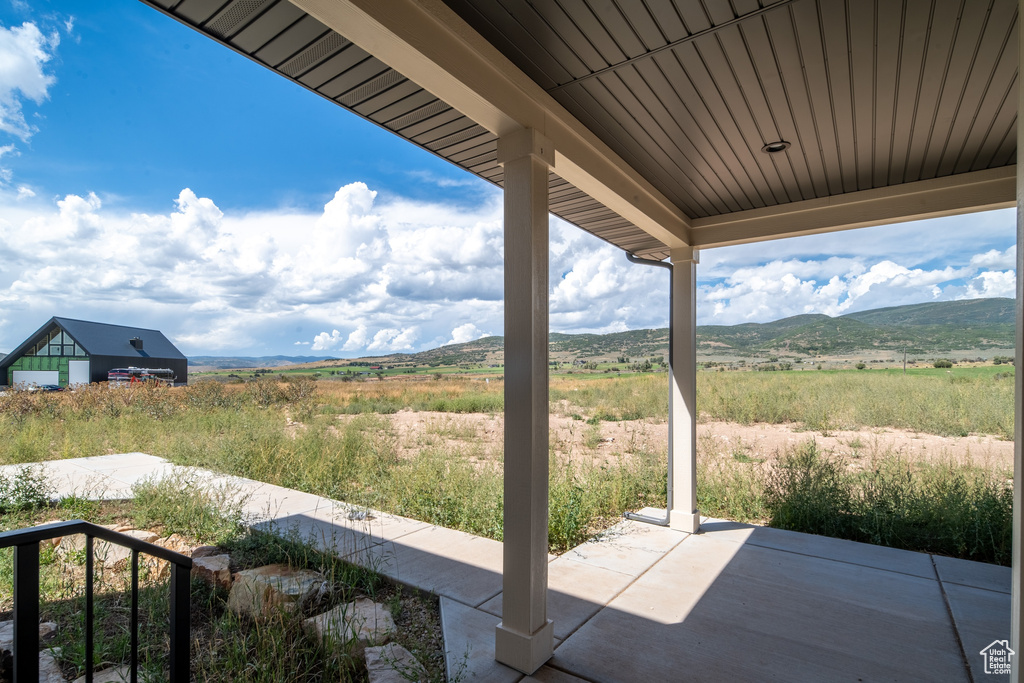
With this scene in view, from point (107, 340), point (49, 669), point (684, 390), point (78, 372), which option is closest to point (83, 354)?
point (78, 372)

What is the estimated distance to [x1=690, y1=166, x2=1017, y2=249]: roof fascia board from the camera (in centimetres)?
297

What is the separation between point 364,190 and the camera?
1730 cm

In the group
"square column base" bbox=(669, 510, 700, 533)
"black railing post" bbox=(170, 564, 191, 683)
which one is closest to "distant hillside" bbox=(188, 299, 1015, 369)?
"square column base" bbox=(669, 510, 700, 533)

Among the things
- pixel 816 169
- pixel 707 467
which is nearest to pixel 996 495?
pixel 707 467

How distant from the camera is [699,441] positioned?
6.31 metres

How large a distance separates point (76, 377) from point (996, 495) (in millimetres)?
9386

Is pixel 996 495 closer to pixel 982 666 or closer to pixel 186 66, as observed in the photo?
pixel 982 666

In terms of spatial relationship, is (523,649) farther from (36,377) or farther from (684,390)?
(36,377)

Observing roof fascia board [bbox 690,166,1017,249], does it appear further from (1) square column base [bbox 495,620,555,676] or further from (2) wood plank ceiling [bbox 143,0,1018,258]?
(1) square column base [bbox 495,620,555,676]

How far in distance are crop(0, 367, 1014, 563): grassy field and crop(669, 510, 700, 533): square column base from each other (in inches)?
23.6

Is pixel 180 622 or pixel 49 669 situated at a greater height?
pixel 180 622

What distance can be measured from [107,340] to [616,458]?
7.07 meters

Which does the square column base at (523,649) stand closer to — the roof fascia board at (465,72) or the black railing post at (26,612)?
the black railing post at (26,612)

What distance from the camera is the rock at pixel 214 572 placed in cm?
294
